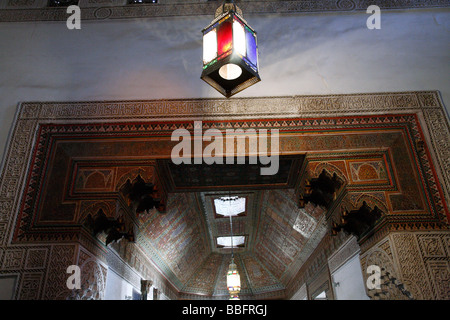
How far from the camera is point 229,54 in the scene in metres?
2.43

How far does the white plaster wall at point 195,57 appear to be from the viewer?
12.5ft

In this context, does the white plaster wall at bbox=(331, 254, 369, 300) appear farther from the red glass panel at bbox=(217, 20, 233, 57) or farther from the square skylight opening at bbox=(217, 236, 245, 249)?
the square skylight opening at bbox=(217, 236, 245, 249)

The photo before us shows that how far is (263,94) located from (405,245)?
2011mm

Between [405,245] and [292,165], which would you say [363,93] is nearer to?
[292,165]

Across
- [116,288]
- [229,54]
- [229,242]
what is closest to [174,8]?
[229,54]

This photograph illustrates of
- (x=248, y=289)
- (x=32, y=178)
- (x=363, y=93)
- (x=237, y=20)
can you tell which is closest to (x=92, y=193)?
(x=32, y=178)

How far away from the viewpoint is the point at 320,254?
6.36 metres

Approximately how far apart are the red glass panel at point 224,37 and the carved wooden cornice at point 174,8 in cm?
197

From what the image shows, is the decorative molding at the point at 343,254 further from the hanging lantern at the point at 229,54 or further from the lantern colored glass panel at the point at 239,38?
the lantern colored glass panel at the point at 239,38

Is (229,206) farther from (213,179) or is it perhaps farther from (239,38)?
(239,38)

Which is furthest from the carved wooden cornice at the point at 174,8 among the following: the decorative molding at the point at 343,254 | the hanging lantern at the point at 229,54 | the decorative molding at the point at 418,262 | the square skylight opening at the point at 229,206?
the square skylight opening at the point at 229,206

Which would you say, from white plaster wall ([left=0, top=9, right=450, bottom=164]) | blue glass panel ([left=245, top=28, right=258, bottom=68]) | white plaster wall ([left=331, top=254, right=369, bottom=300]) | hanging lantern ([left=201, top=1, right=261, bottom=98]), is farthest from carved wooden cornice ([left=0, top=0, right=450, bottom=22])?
white plaster wall ([left=331, top=254, right=369, bottom=300])

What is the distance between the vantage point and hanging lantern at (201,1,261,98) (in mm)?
2469

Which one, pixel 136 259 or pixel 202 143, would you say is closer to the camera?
pixel 202 143
